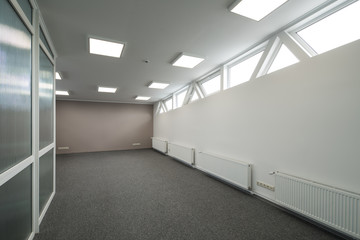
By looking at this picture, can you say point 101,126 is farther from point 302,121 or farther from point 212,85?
point 302,121

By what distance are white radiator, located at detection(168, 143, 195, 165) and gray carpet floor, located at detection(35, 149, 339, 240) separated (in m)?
1.21

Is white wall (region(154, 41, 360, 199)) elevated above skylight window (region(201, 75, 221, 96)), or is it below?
below

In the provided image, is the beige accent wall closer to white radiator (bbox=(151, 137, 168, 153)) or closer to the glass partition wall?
white radiator (bbox=(151, 137, 168, 153))

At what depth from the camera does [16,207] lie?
1.52 meters

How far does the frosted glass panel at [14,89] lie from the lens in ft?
4.14

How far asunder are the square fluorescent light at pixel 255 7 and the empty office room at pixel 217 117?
0.02 meters

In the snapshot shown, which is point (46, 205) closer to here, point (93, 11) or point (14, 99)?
point (14, 99)

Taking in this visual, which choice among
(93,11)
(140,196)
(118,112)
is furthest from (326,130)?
(118,112)

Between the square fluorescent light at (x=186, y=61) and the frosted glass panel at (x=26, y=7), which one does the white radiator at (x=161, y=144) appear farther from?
the frosted glass panel at (x=26, y=7)

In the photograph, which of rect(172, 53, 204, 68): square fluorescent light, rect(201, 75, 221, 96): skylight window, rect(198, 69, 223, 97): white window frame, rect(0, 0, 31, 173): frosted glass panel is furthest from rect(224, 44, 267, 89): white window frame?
rect(0, 0, 31, 173): frosted glass panel

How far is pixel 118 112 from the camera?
9156mm

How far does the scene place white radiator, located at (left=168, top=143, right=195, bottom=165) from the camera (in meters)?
5.19

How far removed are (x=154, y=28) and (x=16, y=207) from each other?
2697 mm

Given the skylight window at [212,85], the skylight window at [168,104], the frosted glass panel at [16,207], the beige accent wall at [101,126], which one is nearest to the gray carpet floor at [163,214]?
the frosted glass panel at [16,207]
